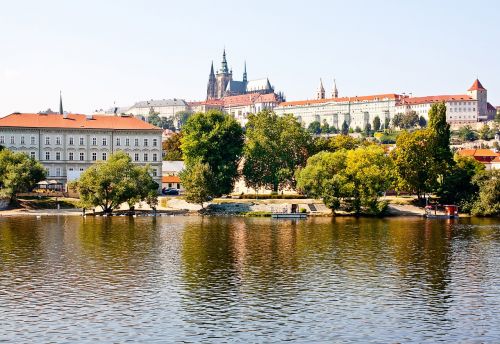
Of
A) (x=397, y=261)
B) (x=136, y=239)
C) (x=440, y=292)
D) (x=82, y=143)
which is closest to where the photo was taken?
(x=440, y=292)

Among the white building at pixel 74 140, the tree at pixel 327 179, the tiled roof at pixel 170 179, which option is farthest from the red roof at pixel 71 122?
the tree at pixel 327 179

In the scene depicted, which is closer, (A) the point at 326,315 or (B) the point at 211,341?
(B) the point at 211,341

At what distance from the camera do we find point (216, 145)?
327ft

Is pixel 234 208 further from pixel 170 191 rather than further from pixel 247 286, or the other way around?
pixel 247 286

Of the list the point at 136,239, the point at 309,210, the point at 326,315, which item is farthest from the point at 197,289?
the point at 309,210

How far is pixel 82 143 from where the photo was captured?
108 metres

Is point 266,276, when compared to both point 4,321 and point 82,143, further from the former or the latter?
point 82,143

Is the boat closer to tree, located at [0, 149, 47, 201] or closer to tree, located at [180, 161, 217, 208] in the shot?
tree, located at [180, 161, 217, 208]

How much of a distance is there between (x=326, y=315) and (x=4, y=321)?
13.8 meters

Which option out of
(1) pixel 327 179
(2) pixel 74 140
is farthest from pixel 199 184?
(2) pixel 74 140

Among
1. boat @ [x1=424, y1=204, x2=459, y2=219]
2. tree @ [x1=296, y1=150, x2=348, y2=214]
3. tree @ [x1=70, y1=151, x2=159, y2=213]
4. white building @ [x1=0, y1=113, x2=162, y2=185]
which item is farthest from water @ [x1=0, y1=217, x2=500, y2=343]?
white building @ [x1=0, y1=113, x2=162, y2=185]

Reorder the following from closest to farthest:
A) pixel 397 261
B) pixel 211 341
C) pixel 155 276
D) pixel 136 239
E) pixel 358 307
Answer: pixel 211 341, pixel 358 307, pixel 155 276, pixel 397 261, pixel 136 239

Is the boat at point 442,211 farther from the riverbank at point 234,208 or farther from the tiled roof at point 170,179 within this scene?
the tiled roof at point 170,179

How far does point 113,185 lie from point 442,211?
1642 inches
